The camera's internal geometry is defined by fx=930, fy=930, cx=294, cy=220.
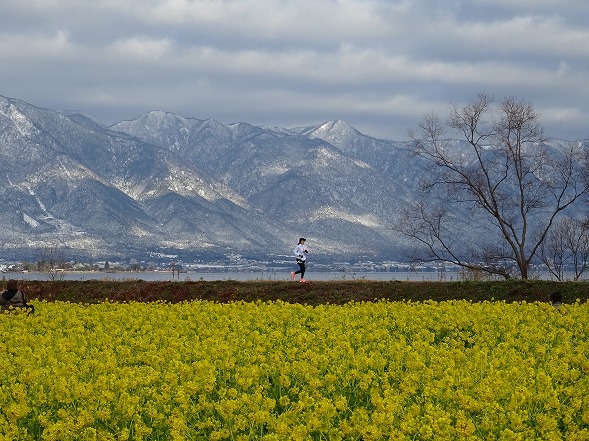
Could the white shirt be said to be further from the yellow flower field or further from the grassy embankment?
the yellow flower field

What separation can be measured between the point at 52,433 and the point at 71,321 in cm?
1167

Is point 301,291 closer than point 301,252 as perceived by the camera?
Yes

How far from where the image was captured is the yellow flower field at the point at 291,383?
1109 centimetres

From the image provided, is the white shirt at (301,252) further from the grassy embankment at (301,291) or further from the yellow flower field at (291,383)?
the yellow flower field at (291,383)

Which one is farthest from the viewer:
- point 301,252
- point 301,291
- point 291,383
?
point 301,252

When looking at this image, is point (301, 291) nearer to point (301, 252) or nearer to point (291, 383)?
point (301, 252)

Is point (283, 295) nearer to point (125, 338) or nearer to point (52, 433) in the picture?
point (125, 338)

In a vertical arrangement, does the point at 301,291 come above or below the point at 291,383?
above

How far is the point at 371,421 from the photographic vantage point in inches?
433

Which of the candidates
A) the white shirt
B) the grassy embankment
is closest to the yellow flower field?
the grassy embankment

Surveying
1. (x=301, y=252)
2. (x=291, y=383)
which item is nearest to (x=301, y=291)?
(x=301, y=252)

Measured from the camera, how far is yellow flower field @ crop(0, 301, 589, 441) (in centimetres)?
1109

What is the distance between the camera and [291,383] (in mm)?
14820

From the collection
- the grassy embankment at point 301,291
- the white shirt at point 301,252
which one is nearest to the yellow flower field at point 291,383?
the grassy embankment at point 301,291
